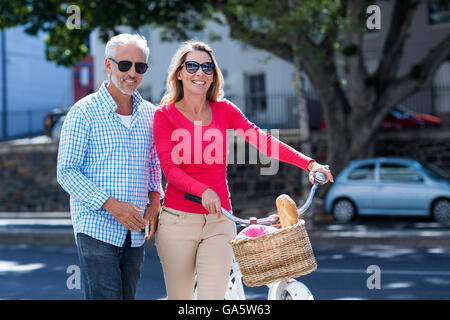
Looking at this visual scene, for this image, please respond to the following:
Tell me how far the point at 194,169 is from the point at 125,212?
449 millimetres

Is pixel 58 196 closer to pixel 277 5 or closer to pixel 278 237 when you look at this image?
pixel 277 5

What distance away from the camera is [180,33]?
17891mm

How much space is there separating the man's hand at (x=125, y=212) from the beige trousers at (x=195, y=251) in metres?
0.29

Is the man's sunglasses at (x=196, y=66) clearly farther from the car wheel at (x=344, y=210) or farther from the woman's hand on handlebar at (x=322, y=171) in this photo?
the car wheel at (x=344, y=210)

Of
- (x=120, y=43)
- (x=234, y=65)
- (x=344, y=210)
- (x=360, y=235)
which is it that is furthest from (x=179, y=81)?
(x=234, y=65)

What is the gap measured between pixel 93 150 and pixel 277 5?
10.6m

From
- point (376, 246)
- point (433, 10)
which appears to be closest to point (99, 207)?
point (376, 246)

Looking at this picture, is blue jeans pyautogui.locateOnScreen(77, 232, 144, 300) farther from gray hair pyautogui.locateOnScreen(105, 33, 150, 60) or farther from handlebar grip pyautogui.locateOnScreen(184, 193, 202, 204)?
gray hair pyautogui.locateOnScreen(105, 33, 150, 60)

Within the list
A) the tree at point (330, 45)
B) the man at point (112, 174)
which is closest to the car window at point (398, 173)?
the tree at point (330, 45)

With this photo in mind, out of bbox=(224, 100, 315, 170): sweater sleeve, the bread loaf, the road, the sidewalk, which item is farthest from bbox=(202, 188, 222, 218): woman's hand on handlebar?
the sidewalk

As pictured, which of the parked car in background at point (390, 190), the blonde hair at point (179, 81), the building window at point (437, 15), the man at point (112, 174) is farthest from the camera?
the building window at point (437, 15)

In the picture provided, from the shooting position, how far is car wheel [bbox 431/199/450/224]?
14.1 meters

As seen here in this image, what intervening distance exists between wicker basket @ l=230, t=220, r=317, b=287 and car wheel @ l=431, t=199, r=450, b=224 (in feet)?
38.7

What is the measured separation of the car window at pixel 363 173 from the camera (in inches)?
590
